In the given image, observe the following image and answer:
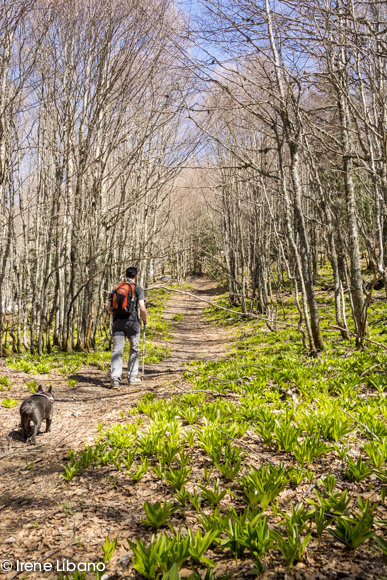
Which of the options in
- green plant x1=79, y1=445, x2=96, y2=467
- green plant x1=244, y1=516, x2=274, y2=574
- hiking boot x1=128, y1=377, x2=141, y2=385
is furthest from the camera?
hiking boot x1=128, y1=377, x2=141, y2=385

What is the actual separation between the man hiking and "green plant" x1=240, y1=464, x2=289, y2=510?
3992 mm

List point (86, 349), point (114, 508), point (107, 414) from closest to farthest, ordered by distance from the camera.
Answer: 1. point (114, 508)
2. point (107, 414)
3. point (86, 349)

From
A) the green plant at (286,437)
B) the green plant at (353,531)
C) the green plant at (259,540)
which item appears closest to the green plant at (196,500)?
the green plant at (259,540)

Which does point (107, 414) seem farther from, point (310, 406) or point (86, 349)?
point (86, 349)

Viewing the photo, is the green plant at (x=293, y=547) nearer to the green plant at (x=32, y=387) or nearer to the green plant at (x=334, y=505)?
the green plant at (x=334, y=505)

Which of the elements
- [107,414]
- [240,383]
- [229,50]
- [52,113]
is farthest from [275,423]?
[52,113]

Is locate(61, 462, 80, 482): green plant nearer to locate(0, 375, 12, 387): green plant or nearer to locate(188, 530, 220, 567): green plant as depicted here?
locate(188, 530, 220, 567): green plant

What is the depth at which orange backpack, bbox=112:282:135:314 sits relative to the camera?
19.0 ft

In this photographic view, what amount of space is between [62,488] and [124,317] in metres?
3.56

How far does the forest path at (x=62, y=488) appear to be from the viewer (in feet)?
6.35

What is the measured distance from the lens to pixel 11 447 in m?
3.41

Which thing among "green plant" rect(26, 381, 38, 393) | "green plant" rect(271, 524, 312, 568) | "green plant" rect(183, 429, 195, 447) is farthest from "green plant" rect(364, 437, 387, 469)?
"green plant" rect(26, 381, 38, 393)

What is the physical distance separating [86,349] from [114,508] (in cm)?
717

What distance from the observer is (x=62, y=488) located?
254 cm
